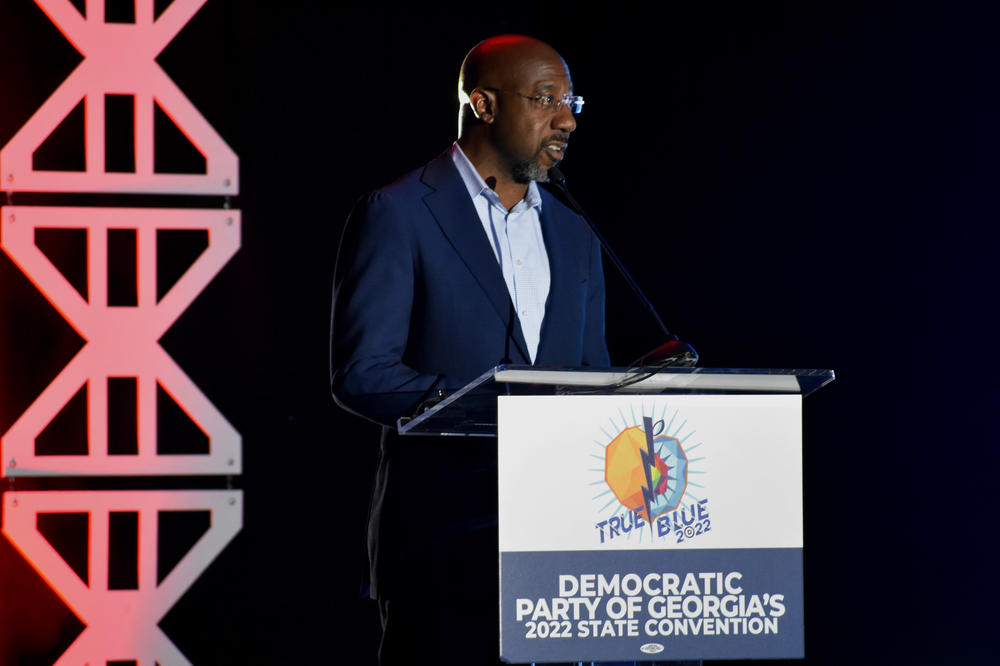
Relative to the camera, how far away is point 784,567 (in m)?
1.59

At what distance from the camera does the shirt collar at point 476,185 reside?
7.74 feet

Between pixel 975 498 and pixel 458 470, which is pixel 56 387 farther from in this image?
pixel 975 498

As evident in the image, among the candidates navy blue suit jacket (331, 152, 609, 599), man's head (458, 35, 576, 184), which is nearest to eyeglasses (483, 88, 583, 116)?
man's head (458, 35, 576, 184)

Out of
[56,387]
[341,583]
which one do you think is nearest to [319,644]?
[341,583]

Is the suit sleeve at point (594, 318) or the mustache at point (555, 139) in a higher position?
the mustache at point (555, 139)

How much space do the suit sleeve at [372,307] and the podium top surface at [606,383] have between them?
360mm

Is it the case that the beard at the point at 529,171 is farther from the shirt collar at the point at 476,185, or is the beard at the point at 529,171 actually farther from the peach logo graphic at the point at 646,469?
the peach logo graphic at the point at 646,469

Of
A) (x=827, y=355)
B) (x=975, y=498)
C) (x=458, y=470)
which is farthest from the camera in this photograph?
(x=827, y=355)

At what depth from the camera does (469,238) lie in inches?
86.9

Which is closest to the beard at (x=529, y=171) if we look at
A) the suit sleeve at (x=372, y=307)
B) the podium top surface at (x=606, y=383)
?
the suit sleeve at (x=372, y=307)

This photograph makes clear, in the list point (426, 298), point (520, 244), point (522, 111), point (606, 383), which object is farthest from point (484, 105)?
point (606, 383)

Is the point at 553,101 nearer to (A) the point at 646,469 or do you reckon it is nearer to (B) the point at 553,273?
(B) the point at 553,273

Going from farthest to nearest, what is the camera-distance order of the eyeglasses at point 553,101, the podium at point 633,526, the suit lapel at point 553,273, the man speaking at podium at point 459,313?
the eyeglasses at point 553,101 < the suit lapel at point 553,273 < the man speaking at podium at point 459,313 < the podium at point 633,526

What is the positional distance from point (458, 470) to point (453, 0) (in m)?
1.96
